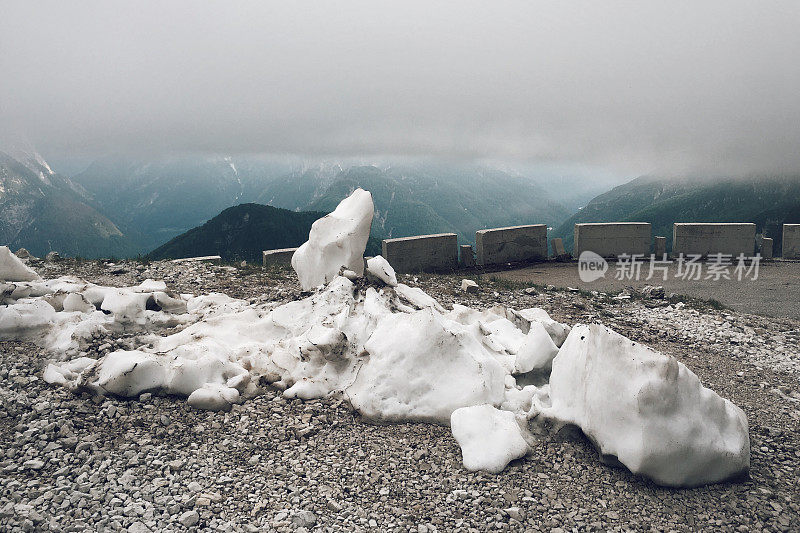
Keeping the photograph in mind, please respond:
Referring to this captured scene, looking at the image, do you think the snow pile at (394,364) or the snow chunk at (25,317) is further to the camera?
the snow chunk at (25,317)

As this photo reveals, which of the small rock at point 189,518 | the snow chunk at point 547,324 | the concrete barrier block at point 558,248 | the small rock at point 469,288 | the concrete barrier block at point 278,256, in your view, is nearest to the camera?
the small rock at point 189,518

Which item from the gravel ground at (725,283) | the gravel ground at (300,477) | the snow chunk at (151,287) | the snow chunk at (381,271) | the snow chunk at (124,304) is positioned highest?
the snow chunk at (381,271)

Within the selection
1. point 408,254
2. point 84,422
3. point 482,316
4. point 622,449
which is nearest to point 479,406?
point 622,449

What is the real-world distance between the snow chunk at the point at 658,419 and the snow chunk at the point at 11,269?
8747 mm

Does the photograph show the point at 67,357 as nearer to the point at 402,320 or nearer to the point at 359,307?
the point at 359,307

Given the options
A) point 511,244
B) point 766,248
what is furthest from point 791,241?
point 511,244

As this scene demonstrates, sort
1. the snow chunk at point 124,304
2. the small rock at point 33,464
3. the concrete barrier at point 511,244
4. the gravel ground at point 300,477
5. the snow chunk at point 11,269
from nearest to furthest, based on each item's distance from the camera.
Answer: the gravel ground at point 300,477
the small rock at point 33,464
the snow chunk at point 124,304
the snow chunk at point 11,269
the concrete barrier at point 511,244

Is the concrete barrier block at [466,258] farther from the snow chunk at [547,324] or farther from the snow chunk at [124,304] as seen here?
the snow chunk at [124,304]

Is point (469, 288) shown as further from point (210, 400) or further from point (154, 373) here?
point (154, 373)

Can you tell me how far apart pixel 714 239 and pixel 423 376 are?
17.0 meters

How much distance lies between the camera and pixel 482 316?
8.43 metres

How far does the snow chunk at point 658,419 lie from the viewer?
4.61 meters

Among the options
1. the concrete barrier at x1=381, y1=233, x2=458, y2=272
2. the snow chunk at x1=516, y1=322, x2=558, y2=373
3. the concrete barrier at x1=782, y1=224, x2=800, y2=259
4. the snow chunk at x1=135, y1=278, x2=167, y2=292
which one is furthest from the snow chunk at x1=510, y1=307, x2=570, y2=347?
the concrete barrier at x1=782, y1=224, x2=800, y2=259

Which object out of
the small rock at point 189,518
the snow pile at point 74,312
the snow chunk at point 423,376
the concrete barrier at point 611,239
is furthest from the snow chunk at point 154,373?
the concrete barrier at point 611,239
